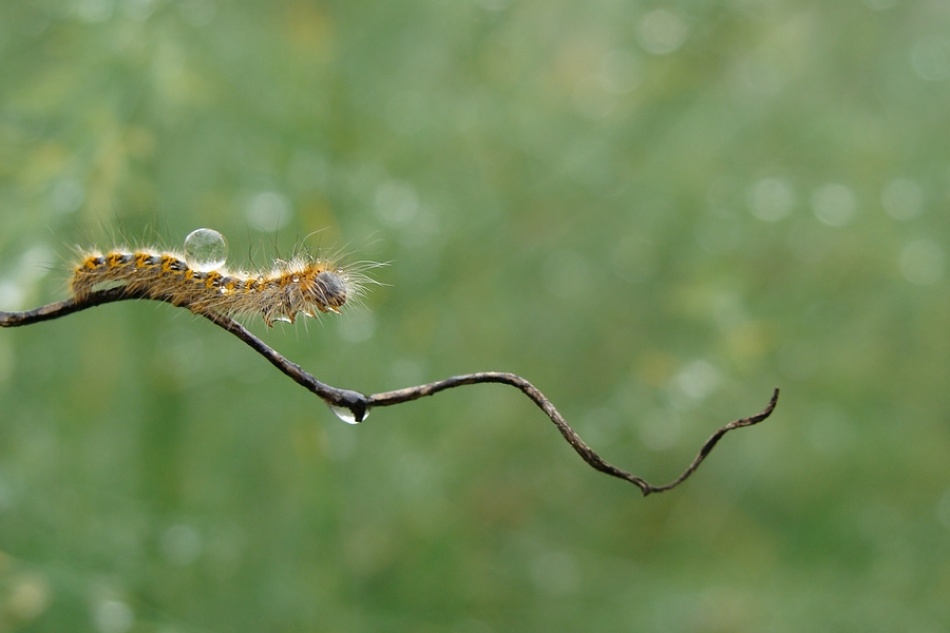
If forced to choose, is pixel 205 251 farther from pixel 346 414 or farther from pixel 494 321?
pixel 494 321

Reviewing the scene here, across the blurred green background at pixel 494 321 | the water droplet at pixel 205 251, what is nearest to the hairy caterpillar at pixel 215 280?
the water droplet at pixel 205 251

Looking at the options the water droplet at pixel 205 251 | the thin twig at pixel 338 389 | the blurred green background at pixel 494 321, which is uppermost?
the blurred green background at pixel 494 321

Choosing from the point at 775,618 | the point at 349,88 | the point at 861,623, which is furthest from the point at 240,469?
the point at 861,623

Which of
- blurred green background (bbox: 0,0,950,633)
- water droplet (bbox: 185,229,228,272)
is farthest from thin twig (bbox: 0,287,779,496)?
blurred green background (bbox: 0,0,950,633)

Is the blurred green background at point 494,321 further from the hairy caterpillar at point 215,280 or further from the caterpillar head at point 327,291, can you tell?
the caterpillar head at point 327,291

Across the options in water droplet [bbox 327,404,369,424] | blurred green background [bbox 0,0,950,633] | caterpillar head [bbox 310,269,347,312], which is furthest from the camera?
blurred green background [bbox 0,0,950,633]

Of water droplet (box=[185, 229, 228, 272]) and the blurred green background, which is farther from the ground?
the blurred green background

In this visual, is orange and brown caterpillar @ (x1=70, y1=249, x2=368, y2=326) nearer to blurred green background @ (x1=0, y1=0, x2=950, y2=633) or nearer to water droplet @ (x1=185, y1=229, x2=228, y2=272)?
water droplet @ (x1=185, y1=229, x2=228, y2=272)
